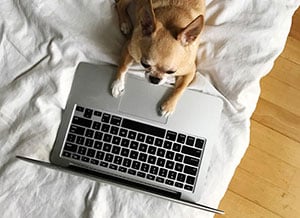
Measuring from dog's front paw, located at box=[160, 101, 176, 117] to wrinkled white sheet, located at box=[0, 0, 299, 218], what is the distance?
0.31 ft

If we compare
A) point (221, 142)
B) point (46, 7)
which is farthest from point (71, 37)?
point (221, 142)

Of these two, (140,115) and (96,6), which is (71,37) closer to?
(96,6)

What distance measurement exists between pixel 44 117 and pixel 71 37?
0.22 meters

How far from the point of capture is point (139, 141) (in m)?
1.16

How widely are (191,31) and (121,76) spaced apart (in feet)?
0.77

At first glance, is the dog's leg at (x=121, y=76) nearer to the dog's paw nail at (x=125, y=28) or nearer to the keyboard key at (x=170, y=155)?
the dog's paw nail at (x=125, y=28)

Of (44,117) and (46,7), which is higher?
(46,7)

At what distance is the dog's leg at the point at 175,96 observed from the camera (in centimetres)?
117

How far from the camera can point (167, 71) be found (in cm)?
112

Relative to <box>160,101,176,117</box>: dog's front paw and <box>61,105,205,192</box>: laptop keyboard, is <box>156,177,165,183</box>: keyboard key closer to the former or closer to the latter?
<box>61,105,205,192</box>: laptop keyboard

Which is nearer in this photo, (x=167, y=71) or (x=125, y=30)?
(x=167, y=71)

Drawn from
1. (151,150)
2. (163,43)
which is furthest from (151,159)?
(163,43)

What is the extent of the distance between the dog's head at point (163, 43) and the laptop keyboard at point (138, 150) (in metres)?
0.15

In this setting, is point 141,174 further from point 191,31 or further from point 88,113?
point 191,31
